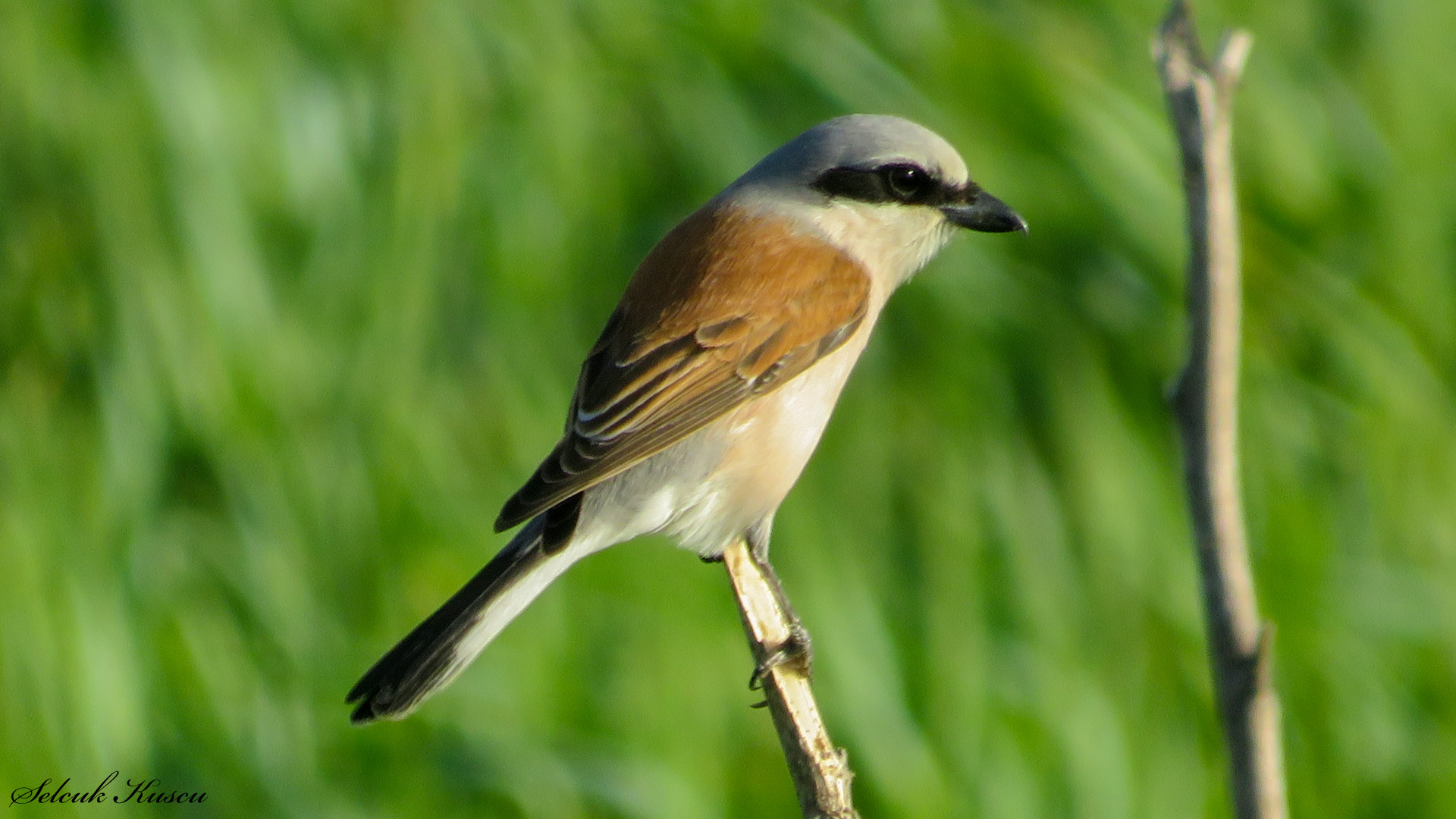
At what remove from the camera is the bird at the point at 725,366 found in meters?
2.11

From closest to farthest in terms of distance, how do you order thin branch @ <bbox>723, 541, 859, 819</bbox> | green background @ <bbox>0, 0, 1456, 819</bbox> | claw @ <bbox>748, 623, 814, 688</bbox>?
1. thin branch @ <bbox>723, 541, 859, 819</bbox>
2. claw @ <bbox>748, 623, 814, 688</bbox>
3. green background @ <bbox>0, 0, 1456, 819</bbox>

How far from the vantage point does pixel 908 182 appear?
8.33 ft

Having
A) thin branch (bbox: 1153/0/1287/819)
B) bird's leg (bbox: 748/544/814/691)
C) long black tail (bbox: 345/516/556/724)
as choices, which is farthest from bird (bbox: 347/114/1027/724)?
thin branch (bbox: 1153/0/1287/819)

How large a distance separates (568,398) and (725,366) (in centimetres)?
78

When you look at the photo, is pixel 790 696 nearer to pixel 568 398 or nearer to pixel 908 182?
pixel 908 182

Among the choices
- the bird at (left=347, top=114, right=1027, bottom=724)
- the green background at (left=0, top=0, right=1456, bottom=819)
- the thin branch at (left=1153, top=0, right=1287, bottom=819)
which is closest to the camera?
the thin branch at (left=1153, top=0, right=1287, bottom=819)

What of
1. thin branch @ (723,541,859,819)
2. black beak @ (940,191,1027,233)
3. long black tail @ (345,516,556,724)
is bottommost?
thin branch @ (723,541,859,819)

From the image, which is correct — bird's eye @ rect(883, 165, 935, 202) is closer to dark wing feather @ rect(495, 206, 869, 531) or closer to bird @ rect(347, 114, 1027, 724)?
bird @ rect(347, 114, 1027, 724)

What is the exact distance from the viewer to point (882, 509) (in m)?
3.09

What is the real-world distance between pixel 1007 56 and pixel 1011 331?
2.09 ft

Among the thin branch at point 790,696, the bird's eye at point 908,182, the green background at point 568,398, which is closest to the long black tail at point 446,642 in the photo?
the thin branch at point 790,696

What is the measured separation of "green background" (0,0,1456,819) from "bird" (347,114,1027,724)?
578 millimetres

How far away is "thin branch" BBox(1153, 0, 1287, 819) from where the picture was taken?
35.8 inches

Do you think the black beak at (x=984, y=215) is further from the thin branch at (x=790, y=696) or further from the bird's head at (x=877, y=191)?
the thin branch at (x=790, y=696)
